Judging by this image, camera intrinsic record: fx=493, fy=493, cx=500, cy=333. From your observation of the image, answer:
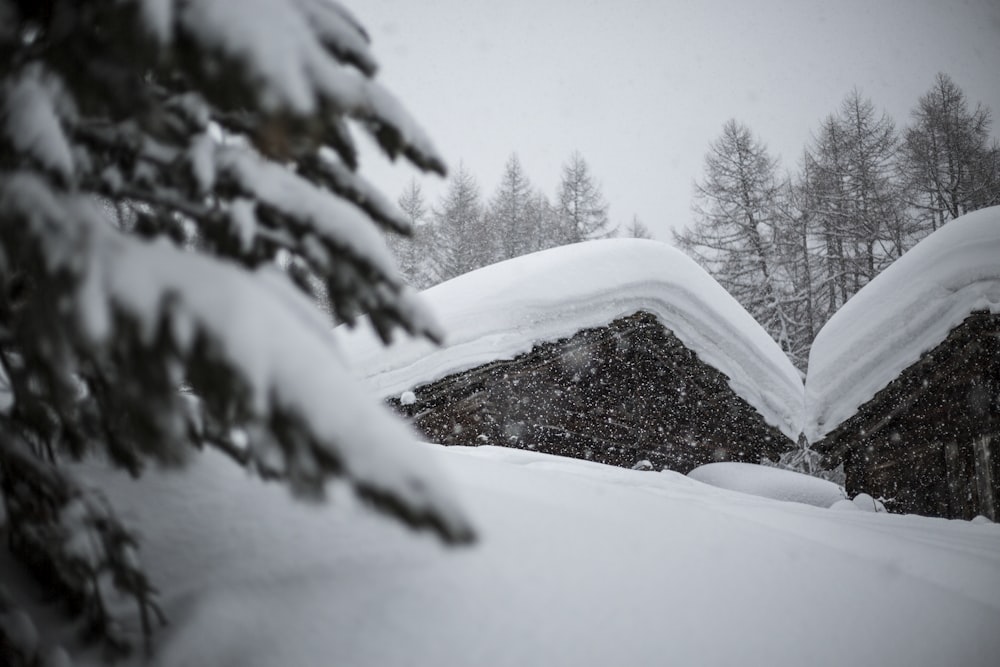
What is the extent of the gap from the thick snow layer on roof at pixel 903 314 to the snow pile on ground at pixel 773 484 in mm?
745

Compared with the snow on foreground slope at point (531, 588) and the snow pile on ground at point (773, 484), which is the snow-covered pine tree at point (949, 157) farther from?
the snow on foreground slope at point (531, 588)

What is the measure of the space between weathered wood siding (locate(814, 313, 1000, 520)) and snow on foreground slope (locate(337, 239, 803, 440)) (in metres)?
1.42

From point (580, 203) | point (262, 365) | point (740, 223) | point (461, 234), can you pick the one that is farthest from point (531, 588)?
point (580, 203)

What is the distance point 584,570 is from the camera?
1.16 m

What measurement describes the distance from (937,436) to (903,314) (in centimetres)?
214

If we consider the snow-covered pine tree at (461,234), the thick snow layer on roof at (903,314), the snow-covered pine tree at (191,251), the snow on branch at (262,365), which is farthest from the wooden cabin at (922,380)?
the snow-covered pine tree at (461,234)

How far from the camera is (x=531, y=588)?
108 centimetres

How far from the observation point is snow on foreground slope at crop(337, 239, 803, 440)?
15.0 ft

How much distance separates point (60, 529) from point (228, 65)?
A: 882 mm

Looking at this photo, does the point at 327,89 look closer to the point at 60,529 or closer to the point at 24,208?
the point at 24,208

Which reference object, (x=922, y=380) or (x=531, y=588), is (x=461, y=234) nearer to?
(x=922, y=380)

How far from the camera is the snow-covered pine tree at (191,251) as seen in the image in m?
0.46

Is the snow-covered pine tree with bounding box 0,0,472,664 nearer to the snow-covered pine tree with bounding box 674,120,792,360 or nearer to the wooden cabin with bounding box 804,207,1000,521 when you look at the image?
the wooden cabin with bounding box 804,207,1000,521

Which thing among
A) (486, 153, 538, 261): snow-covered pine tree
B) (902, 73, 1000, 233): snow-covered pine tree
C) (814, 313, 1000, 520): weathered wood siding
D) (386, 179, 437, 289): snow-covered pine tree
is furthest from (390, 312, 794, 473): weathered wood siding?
(902, 73, 1000, 233): snow-covered pine tree
